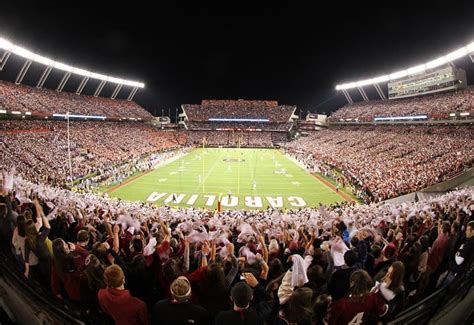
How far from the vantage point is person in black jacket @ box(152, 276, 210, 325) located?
9.38 ft

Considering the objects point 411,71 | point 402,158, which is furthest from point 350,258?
point 411,71

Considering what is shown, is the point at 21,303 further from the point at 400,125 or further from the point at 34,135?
the point at 400,125

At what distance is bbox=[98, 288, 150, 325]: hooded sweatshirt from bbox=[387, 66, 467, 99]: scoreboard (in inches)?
2186

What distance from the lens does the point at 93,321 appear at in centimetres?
359

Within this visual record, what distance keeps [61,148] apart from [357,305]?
134ft

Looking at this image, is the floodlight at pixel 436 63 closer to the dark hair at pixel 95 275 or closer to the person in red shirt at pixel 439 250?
the person in red shirt at pixel 439 250

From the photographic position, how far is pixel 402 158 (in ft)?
110

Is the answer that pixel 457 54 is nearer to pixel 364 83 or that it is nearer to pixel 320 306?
pixel 364 83

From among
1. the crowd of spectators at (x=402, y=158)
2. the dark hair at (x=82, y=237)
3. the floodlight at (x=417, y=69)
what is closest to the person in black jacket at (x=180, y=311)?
the dark hair at (x=82, y=237)

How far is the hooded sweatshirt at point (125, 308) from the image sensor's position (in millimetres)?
3055

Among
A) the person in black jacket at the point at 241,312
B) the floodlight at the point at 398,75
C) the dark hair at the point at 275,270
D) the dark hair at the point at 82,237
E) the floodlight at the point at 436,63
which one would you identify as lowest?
the person in black jacket at the point at 241,312

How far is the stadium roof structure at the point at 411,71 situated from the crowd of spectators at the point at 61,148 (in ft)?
150

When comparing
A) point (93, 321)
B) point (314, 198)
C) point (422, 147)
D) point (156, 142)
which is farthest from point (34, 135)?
point (422, 147)

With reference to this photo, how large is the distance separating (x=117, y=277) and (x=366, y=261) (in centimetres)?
369
